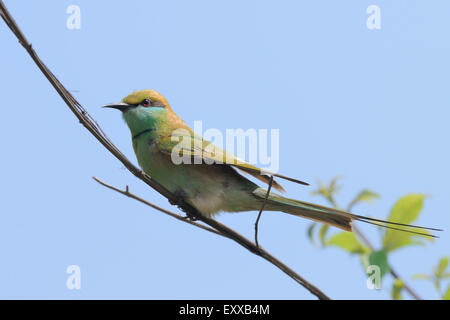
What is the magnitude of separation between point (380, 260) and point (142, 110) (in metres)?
2.27

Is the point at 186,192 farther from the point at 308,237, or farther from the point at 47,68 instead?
the point at 47,68

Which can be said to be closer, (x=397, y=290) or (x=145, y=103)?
(x=397, y=290)

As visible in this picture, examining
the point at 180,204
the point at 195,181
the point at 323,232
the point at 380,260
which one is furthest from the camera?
the point at 195,181

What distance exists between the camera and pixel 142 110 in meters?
4.30

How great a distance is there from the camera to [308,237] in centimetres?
322

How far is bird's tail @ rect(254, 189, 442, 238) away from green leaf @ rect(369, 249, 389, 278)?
118 millimetres

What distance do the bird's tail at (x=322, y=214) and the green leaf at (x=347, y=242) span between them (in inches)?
3.5

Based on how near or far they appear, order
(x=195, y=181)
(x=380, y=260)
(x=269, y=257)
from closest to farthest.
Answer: (x=269, y=257) < (x=380, y=260) < (x=195, y=181)

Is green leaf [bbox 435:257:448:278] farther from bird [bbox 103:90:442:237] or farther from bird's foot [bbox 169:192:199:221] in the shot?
bird's foot [bbox 169:192:199:221]

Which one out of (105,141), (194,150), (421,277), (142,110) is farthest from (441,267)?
(142,110)

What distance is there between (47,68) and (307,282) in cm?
130

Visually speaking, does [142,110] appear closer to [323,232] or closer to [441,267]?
[323,232]
